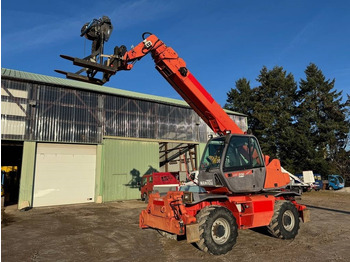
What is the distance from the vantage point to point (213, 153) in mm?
7359

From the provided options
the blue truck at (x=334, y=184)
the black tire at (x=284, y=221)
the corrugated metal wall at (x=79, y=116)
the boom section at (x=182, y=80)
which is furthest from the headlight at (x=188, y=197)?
the blue truck at (x=334, y=184)

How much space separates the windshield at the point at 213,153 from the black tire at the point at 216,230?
1.32 m

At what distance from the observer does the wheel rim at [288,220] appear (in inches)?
293

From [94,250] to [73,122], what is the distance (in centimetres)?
1362

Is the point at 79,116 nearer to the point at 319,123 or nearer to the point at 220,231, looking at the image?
the point at 220,231

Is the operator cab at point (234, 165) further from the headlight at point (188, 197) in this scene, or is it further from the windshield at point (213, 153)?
the headlight at point (188, 197)

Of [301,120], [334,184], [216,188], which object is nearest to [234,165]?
[216,188]

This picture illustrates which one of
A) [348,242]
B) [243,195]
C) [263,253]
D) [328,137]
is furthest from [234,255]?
[328,137]

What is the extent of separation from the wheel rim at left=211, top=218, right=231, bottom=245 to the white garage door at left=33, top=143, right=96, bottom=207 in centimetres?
1490

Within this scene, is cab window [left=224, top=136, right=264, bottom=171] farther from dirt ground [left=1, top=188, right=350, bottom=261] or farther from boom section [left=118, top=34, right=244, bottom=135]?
dirt ground [left=1, top=188, right=350, bottom=261]

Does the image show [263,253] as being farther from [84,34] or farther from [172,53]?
[84,34]

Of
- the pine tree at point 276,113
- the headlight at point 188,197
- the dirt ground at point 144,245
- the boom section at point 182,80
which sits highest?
the pine tree at point 276,113

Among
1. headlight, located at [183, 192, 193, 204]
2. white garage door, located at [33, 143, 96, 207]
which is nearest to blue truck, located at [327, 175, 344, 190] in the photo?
white garage door, located at [33, 143, 96, 207]

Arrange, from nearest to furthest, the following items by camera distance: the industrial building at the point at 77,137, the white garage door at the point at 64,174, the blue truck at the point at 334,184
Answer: the industrial building at the point at 77,137 → the white garage door at the point at 64,174 → the blue truck at the point at 334,184
